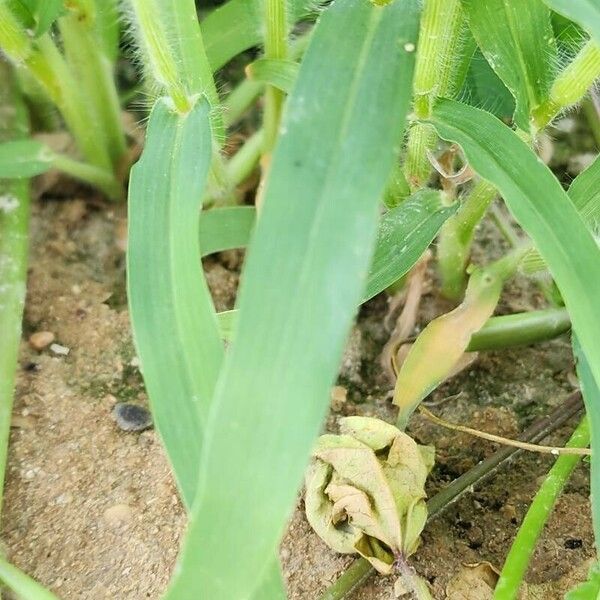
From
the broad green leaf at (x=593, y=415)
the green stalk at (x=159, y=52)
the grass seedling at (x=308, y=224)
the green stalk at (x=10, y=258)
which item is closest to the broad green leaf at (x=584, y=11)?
the grass seedling at (x=308, y=224)

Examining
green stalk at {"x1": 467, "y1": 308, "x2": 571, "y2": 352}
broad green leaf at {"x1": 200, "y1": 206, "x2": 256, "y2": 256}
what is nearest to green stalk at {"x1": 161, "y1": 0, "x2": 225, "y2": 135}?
broad green leaf at {"x1": 200, "y1": 206, "x2": 256, "y2": 256}

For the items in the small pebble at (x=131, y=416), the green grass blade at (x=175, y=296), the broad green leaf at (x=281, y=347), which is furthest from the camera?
the small pebble at (x=131, y=416)

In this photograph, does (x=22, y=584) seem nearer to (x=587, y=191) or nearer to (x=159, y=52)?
(x=159, y=52)

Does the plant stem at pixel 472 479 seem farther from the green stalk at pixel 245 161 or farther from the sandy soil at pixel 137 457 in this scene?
the green stalk at pixel 245 161

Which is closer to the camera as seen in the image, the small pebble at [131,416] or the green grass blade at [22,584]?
the green grass blade at [22,584]

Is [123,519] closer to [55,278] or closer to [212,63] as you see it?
[55,278]

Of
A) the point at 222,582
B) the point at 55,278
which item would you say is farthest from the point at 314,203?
the point at 55,278

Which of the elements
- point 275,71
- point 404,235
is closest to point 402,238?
point 404,235
